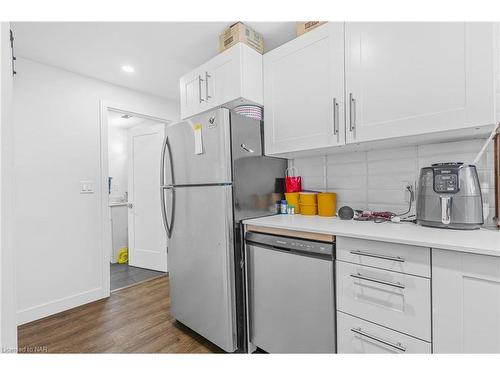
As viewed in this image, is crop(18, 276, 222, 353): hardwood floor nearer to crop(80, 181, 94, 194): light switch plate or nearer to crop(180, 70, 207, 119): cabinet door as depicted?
crop(80, 181, 94, 194): light switch plate

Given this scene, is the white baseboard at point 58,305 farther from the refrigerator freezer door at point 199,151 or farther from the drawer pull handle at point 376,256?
the drawer pull handle at point 376,256

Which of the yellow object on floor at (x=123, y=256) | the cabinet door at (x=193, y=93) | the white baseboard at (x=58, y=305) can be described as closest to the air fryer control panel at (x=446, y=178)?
the cabinet door at (x=193, y=93)

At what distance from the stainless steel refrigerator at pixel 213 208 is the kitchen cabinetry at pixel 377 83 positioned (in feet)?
1.01

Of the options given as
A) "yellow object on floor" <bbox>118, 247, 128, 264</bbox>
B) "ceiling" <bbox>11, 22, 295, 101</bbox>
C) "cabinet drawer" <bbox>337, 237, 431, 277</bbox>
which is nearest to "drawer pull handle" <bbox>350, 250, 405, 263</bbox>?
"cabinet drawer" <bbox>337, 237, 431, 277</bbox>

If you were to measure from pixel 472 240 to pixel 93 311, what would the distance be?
115 inches

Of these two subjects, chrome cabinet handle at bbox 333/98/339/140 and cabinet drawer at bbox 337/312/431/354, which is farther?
chrome cabinet handle at bbox 333/98/339/140

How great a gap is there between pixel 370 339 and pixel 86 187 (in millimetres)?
2776

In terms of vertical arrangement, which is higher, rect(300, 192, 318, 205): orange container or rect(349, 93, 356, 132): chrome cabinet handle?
rect(349, 93, 356, 132): chrome cabinet handle

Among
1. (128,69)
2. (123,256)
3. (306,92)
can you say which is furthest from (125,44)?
(123,256)

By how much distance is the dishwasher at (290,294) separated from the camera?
1234mm

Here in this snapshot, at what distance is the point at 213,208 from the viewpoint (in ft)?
5.23

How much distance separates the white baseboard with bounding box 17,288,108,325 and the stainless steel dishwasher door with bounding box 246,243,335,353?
74.5 inches

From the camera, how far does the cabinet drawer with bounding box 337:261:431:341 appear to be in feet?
3.18

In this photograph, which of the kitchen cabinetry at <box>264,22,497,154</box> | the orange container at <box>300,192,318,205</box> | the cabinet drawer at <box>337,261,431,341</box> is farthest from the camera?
the orange container at <box>300,192,318,205</box>
